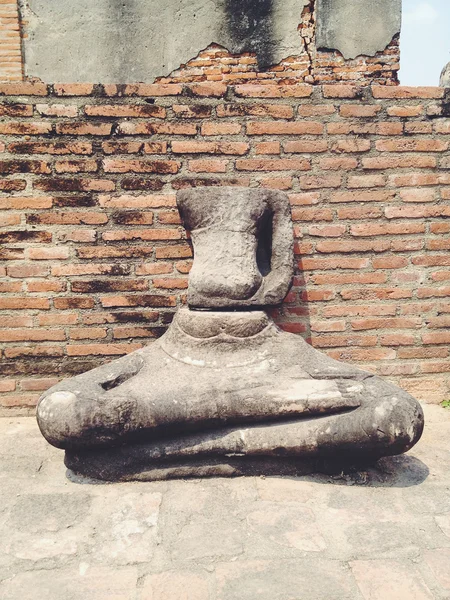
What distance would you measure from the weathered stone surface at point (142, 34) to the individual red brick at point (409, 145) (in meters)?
2.40

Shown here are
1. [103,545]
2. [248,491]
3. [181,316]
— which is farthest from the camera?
[181,316]

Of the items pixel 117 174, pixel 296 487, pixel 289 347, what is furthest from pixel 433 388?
pixel 117 174

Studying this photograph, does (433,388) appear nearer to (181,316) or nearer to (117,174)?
(181,316)

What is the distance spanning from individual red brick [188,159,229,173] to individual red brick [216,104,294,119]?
0.27 m

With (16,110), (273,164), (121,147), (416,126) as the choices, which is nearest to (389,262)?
(416,126)

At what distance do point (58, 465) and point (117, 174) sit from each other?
1.63 metres

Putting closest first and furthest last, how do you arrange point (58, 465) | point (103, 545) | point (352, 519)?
1. point (103, 545)
2. point (352, 519)
3. point (58, 465)

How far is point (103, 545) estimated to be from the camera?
154cm

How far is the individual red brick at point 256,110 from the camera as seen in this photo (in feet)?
8.91

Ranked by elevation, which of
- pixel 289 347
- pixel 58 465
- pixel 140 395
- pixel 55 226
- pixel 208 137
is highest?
pixel 208 137

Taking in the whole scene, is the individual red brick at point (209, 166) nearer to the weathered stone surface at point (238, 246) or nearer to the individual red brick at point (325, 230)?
the weathered stone surface at point (238, 246)

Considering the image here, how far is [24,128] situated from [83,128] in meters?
0.34

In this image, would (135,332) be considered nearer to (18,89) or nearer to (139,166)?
(139,166)

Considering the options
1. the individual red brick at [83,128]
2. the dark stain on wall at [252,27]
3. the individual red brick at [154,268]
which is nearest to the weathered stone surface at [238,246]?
the individual red brick at [154,268]
